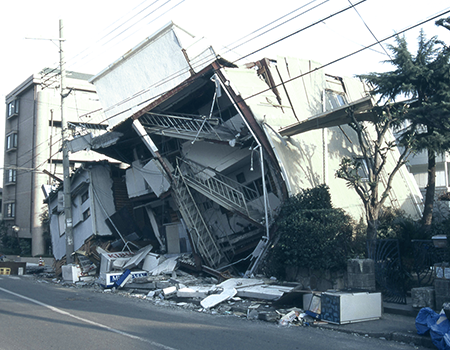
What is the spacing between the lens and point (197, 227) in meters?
17.4

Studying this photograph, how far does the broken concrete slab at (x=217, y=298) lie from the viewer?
445 inches

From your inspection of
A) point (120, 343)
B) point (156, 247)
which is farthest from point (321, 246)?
point (156, 247)

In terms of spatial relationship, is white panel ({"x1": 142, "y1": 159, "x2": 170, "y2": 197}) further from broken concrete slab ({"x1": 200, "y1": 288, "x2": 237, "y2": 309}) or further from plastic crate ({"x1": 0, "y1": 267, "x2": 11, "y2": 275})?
plastic crate ({"x1": 0, "y1": 267, "x2": 11, "y2": 275})

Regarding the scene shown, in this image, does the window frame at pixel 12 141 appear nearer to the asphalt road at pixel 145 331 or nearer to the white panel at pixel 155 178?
the white panel at pixel 155 178

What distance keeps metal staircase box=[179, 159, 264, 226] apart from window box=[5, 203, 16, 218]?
101 ft

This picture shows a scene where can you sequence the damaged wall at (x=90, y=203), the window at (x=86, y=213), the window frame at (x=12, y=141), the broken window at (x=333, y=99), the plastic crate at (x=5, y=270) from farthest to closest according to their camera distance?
the window frame at (x=12, y=141)
the plastic crate at (x=5, y=270)
the window at (x=86, y=213)
the damaged wall at (x=90, y=203)
the broken window at (x=333, y=99)

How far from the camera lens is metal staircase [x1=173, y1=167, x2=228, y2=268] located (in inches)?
671

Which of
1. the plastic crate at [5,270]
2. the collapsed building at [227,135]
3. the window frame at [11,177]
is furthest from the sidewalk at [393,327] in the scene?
the window frame at [11,177]

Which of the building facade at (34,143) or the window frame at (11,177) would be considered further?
the window frame at (11,177)

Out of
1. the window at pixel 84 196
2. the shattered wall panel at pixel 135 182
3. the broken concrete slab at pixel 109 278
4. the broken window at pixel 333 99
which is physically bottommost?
the broken concrete slab at pixel 109 278

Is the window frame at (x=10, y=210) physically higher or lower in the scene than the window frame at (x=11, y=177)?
lower

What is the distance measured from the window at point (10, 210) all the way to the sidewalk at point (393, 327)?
40676mm

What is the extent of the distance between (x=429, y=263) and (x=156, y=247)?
15.0 meters

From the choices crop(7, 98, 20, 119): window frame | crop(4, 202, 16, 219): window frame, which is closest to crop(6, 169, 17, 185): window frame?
crop(4, 202, 16, 219): window frame
